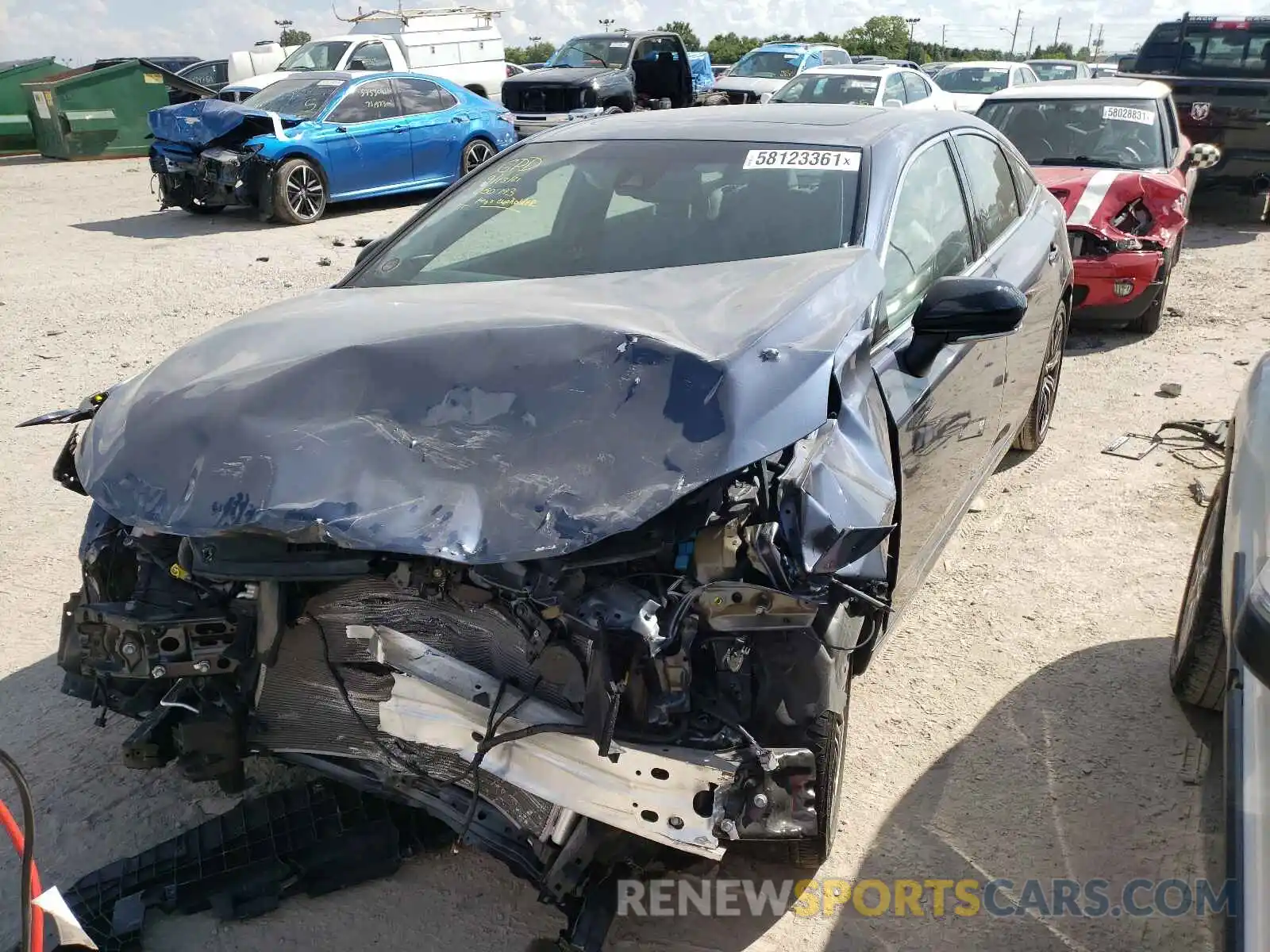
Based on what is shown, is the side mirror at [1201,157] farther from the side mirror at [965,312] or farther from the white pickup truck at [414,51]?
the white pickup truck at [414,51]

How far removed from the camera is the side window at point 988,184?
4031 mm

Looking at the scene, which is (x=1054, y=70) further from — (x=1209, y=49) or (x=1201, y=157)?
(x=1201, y=157)

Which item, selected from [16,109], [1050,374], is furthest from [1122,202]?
[16,109]

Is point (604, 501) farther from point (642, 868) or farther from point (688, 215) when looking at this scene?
point (688, 215)

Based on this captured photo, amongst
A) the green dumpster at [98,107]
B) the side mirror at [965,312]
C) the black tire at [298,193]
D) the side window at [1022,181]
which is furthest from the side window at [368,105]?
the side mirror at [965,312]

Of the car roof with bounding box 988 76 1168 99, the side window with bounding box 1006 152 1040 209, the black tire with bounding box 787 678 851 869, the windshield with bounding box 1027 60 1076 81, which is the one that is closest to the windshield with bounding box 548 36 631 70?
the windshield with bounding box 1027 60 1076 81

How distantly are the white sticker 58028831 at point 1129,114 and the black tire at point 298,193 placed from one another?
8.09 meters

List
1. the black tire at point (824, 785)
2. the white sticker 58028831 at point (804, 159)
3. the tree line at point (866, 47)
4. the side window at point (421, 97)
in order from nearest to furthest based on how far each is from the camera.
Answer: the black tire at point (824, 785) < the white sticker 58028831 at point (804, 159) < the side window at point (421, 97) < the tree line at point (866, 47)

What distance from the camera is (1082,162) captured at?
7555mm

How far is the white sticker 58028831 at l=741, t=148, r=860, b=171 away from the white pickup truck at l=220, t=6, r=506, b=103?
41.2 feet

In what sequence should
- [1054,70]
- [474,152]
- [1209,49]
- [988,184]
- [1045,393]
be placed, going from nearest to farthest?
[988,184]
[1045,393]
[1209,49]
[474,152]
[1054,70]

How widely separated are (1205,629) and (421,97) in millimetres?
11878

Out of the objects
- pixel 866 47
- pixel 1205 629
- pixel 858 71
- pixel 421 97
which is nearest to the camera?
pixel 1205 629

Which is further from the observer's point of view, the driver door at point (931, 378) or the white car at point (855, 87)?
the white car at point (855, 87)
